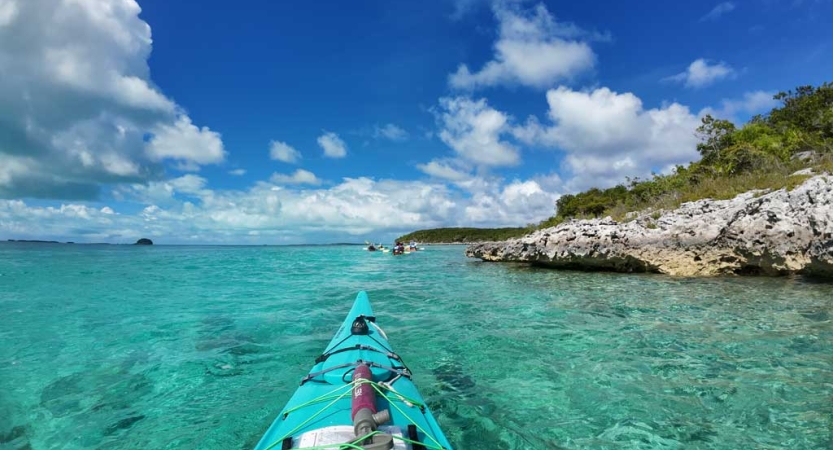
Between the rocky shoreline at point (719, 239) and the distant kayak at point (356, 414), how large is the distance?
15.4 metres

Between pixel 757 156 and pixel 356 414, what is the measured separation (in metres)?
32.8

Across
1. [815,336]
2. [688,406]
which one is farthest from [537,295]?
[688,406]

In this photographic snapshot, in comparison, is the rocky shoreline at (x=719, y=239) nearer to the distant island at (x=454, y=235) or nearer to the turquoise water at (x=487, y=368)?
Result: the turquoise water at (x=487, y=368)

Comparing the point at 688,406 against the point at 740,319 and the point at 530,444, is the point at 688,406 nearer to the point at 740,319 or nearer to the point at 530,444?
the point at 530,444

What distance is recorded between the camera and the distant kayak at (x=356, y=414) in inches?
107

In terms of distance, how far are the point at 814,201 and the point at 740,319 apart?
8453 millimetres

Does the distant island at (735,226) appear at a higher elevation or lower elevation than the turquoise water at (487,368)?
higher

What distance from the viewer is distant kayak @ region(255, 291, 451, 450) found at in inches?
107

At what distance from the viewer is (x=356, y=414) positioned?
283 cm

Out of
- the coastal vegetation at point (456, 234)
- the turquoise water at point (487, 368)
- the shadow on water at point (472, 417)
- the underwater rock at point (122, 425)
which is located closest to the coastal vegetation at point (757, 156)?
the turquoise water at point (487, 368)

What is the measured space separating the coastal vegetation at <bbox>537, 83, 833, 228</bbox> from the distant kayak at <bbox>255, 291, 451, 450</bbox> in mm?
18931

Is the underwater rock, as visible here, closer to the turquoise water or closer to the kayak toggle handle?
the turquoise water

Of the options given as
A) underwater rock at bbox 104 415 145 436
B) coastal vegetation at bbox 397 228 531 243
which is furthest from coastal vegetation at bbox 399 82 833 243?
coastal vegetation at bbox 397 228 531 243

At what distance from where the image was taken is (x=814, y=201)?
1250 centimetres
